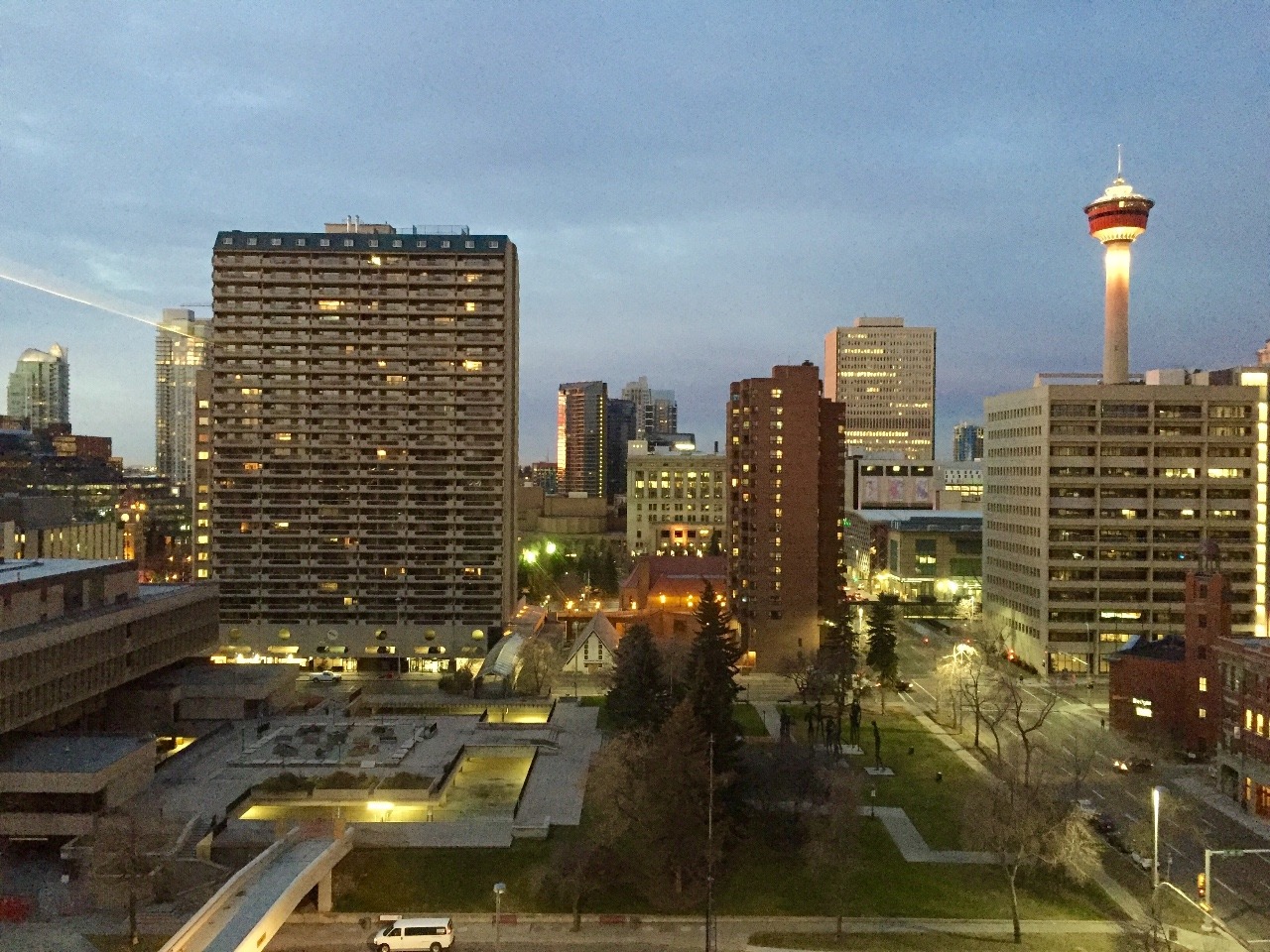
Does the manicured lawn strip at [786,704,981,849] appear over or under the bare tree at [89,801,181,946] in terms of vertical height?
under

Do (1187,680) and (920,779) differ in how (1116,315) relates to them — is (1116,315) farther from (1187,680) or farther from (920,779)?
(920,779)

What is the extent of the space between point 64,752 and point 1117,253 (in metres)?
93.9

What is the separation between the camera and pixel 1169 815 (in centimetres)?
3534

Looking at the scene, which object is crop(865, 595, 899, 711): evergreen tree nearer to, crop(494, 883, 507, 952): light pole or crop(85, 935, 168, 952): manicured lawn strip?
crop(494, 883, 507, 952): light pole

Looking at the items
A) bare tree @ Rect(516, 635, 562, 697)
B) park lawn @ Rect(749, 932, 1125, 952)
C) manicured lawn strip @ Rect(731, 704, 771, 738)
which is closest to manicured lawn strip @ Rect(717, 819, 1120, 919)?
park lawn @ Rect(749, 932, 1125, 952)

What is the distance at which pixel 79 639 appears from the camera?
148 ft

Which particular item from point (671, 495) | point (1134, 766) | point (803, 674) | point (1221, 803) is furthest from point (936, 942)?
point (671, 495)

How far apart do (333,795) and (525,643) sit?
26334 millimetres

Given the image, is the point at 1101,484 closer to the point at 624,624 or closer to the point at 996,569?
the point at 996,569

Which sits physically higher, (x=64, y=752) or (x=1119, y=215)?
(x=1119, y=215)

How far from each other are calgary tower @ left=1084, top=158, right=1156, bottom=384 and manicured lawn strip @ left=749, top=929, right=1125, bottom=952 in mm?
71099

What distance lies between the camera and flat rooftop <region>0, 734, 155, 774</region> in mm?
38450

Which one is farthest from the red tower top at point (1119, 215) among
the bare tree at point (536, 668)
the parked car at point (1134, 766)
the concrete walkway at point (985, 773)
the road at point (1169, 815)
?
the bare tree at point (536, 668)

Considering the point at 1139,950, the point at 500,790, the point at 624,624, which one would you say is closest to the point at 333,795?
the point at 500,790
